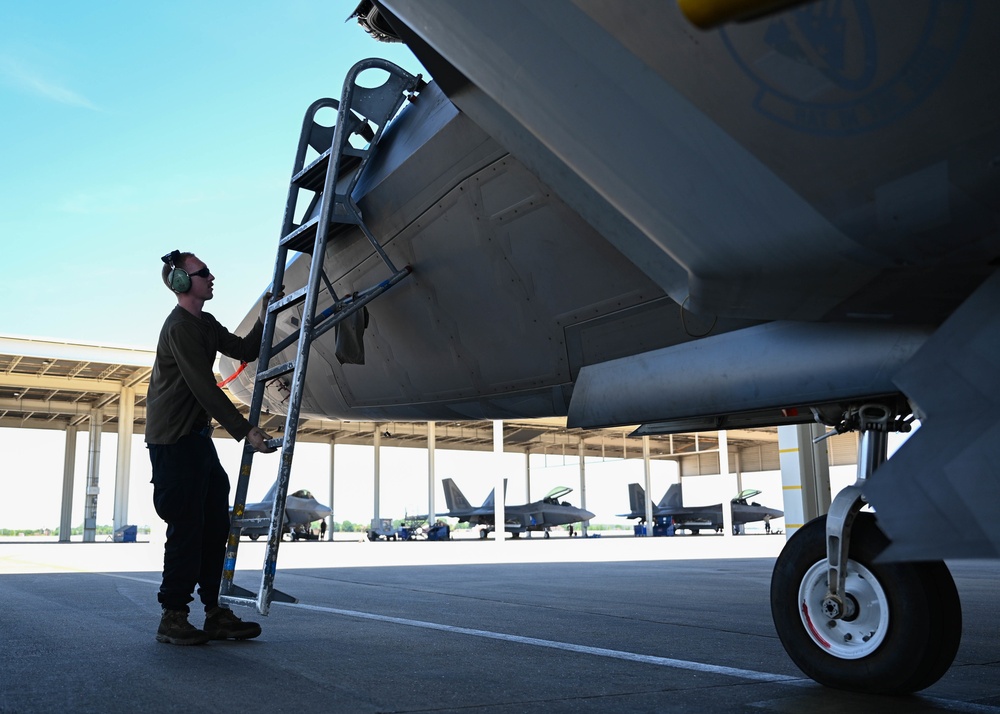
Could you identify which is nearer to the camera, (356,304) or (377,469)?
(356,304)

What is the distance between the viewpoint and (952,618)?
2.62m

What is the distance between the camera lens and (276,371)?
4.21 m

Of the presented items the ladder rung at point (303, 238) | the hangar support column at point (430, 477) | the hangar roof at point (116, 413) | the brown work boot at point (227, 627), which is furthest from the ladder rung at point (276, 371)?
the hangar support column at point (430, 477)

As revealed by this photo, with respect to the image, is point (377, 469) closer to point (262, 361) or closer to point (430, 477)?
point (430, 477)

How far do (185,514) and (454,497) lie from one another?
40.7m

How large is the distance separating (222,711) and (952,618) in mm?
2328

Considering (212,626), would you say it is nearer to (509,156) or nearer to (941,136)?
(509,156)

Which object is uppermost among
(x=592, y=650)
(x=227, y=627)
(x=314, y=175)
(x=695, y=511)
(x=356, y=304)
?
(x=314, y=175)

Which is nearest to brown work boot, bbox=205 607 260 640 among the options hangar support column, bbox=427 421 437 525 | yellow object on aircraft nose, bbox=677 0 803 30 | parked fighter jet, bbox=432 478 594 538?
yellow object on aircraft nose, bbox=677 0 803 30

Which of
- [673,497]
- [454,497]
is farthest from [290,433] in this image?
[673,497]

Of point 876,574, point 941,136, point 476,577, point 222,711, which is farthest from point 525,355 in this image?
point 476,577

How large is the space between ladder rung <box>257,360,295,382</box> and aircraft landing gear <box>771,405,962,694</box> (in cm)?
250

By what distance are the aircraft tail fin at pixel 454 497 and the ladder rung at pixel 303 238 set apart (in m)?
39.5

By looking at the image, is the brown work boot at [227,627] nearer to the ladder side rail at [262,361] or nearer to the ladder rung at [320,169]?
the ladder side rail at [262,361]
